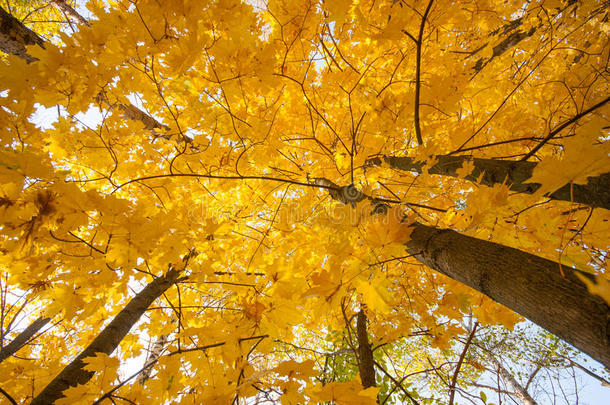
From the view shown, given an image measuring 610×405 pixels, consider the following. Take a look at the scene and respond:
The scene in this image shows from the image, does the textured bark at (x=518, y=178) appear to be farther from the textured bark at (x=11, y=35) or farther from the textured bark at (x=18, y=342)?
the textured bark at (x=18, y=342)

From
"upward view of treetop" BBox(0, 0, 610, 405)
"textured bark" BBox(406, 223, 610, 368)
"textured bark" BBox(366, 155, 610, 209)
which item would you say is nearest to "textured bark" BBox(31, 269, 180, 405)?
"upward view of treetop" BBox(0, 0, 610, 405)

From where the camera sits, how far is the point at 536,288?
64 centimetres

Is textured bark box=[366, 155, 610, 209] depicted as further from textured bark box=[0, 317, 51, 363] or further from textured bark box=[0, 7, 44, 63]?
textured bark box=[0, 317, 51, 363]

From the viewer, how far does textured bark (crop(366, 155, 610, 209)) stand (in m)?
0.96

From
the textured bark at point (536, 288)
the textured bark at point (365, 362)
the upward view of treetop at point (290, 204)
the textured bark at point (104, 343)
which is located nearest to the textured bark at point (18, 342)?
the upward view of treetop at point (290, 204)

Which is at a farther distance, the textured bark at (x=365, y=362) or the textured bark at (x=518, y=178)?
the textured bark at (x=365, y=362)

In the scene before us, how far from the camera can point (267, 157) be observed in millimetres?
1790

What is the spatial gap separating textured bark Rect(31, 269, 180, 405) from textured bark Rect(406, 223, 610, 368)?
5.70ft

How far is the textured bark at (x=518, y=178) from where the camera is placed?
37.9 inches

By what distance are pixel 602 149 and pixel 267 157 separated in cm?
158

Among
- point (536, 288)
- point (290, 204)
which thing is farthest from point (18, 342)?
point (536, 288)

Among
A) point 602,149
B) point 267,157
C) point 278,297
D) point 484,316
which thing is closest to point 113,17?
point 267,157

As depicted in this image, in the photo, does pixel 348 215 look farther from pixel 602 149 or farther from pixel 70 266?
pixel 70 266

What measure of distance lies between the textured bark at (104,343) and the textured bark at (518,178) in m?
2.01
